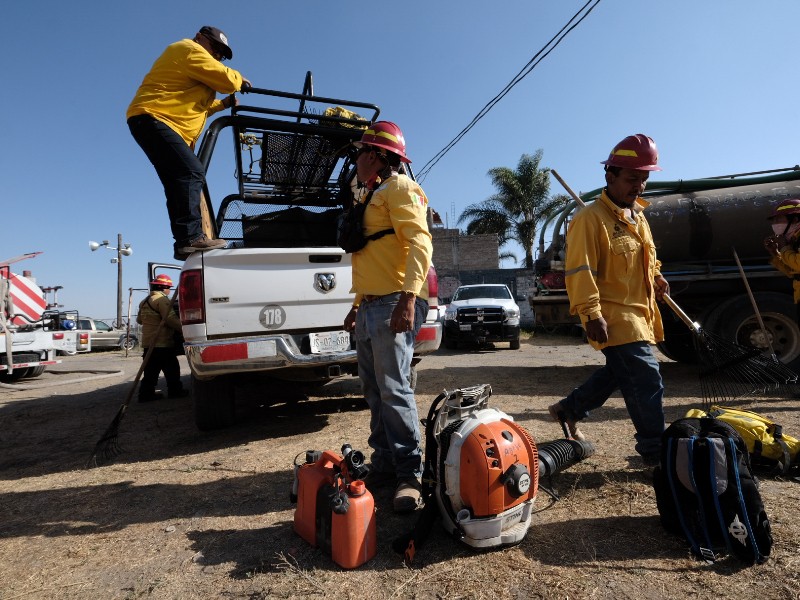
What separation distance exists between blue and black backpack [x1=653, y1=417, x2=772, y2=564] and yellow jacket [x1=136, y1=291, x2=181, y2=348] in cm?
552

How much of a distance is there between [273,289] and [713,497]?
2874 millimetres

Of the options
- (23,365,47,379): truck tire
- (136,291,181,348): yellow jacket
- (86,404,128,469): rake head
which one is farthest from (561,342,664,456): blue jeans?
(23,365,47,379): truck tire

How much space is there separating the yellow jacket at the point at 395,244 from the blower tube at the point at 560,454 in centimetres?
107

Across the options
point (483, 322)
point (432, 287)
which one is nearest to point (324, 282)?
point (432, 287)

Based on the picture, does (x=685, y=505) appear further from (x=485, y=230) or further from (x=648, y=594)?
(x=485, y=230)

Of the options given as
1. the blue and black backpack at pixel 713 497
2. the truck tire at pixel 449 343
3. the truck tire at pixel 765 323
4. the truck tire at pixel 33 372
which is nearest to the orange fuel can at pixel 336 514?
the blue and black backpack at pixel 713 497

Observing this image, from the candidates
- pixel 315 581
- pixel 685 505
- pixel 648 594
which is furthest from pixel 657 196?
pixel 315 581

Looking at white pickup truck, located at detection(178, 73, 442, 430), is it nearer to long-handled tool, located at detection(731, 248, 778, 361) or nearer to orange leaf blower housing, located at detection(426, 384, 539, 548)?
orange leaf blower housing, located at detection(426, 384, 539, 548)

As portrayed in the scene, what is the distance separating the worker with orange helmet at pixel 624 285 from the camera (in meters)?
2.43

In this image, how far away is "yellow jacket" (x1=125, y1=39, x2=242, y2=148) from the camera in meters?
3.22

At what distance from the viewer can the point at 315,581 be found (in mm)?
1661

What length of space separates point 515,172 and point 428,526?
24.9 metres

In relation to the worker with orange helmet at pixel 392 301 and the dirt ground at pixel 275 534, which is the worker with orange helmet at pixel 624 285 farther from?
the worker with orange helmet at pixel 392 301

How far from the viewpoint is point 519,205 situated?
24766mm
